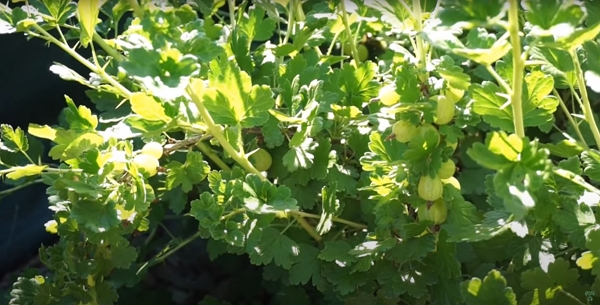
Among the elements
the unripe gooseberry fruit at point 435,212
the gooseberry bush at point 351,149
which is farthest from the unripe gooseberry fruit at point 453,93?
the unripe gooseberry fruit at point 435,212

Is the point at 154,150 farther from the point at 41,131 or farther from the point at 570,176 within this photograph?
the point at 570,176

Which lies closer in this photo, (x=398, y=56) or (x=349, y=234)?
(x=398, y=56)

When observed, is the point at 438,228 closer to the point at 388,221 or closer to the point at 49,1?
the point at 388,221

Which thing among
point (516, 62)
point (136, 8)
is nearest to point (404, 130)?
point (516, 62)

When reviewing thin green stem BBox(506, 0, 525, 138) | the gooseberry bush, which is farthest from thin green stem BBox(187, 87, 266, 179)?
thin green stem BBox(506, 0, 525, 138)

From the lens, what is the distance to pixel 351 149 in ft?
2.56

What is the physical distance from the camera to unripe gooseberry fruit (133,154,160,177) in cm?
62

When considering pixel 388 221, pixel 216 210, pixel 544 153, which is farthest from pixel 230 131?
pixel 544 153

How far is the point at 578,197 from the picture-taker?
0.58 metres

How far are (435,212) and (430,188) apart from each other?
5 cm

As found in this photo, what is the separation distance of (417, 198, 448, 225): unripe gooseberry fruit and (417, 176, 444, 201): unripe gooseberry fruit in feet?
0.11

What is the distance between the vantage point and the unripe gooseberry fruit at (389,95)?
602mm

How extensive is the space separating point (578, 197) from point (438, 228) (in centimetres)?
14

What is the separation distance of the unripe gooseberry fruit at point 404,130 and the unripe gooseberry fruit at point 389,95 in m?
0.03
